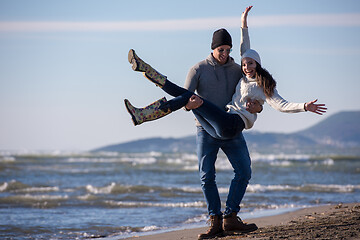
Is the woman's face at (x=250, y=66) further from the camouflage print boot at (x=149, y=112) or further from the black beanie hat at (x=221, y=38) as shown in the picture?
the camouflage print boot at (x=149, y=112)

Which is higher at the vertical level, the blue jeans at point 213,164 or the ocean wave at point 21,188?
the ocean wave at point 21,188

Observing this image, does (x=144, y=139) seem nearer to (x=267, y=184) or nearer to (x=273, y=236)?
(x=267, y=184)

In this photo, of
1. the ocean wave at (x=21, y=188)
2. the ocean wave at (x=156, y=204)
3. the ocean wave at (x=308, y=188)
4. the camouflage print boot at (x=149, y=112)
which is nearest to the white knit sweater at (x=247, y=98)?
the camouflage print boot at (x=149, y=112)

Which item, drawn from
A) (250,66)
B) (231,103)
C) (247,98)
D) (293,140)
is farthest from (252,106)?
(293,140)

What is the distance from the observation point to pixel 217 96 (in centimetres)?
513

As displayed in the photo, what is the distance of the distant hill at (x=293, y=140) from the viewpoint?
90688mm

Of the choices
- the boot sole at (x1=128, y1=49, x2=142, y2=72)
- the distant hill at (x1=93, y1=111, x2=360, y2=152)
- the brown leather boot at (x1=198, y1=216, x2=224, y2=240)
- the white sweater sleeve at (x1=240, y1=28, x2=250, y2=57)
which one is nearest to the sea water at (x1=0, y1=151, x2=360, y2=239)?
the brown leather boot at (x1=198, y1=216, x2=224, y2=240)

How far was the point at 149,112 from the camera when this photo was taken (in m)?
4.70

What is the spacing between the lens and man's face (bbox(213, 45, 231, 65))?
506 cm

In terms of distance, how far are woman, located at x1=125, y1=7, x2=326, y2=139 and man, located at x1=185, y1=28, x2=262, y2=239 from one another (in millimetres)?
122

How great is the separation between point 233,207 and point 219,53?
163 cm

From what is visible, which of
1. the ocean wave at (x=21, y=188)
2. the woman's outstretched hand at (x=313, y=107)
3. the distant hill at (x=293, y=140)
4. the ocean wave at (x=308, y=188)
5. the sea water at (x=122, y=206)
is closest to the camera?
the woman's outstretched hand at (x=313, y=107)

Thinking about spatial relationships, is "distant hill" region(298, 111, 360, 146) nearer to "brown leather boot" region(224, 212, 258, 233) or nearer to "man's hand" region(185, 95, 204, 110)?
"brown leather boot" region(224, 212, 258, 233)

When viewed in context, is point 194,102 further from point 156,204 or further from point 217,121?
point 156,204
